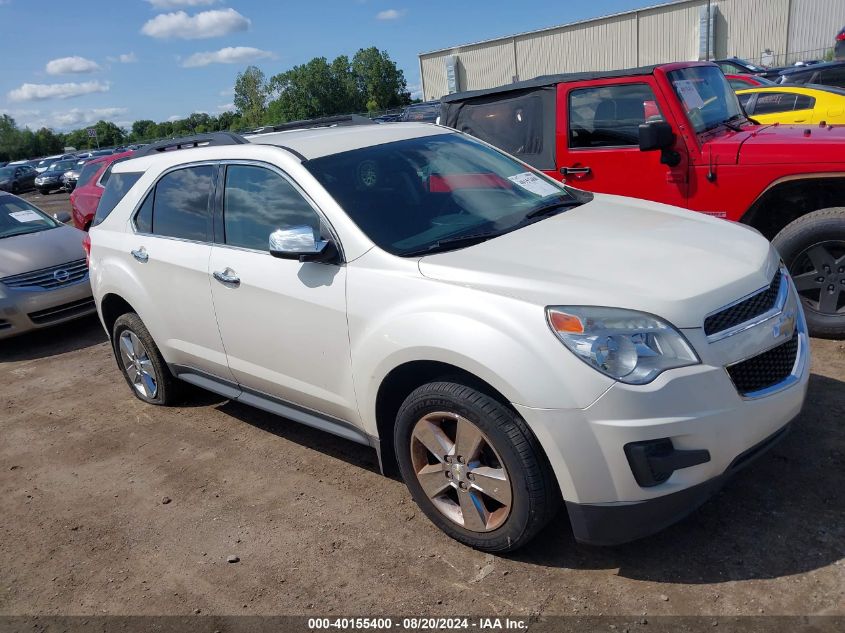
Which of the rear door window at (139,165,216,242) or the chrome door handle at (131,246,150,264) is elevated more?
the rear door window at (139,165,216,242)

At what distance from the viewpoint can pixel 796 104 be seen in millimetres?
9125

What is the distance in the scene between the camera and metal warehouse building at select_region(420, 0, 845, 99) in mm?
47125

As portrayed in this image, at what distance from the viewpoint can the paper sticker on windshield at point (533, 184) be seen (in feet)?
13.0

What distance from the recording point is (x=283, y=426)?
4.68 m

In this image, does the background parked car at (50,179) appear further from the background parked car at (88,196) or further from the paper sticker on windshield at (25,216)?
the paper sticker on windshield at (25,216)

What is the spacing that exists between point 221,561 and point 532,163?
3935 mm

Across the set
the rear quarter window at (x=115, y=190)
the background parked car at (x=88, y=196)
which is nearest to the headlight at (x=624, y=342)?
the rear quarter window at (x=115, y=190)

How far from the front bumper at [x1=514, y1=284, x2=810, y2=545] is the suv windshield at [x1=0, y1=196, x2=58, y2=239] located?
7486 millimetres

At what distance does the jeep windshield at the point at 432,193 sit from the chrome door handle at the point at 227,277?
0.72 m

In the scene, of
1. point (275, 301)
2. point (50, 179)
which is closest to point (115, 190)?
point (275, 301)

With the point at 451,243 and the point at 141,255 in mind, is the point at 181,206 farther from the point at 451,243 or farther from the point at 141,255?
the point at 451,243

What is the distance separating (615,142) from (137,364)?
12.9 feet

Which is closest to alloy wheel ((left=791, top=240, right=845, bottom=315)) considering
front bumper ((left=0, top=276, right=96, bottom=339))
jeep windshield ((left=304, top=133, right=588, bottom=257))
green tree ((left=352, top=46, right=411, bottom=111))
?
jeep windshield ((left=304, top=133, right=588, bottom=257))

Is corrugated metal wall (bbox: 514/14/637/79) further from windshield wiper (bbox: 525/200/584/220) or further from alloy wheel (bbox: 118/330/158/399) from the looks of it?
windshield wiper (bbox: 525/200/584/220)
